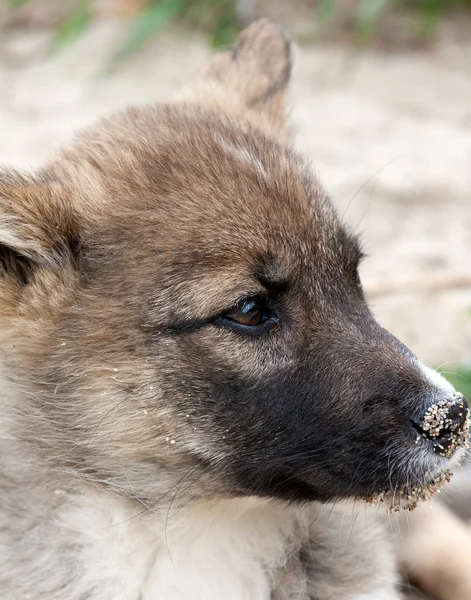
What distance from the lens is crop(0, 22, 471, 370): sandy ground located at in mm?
6473

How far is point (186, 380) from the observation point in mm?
3281

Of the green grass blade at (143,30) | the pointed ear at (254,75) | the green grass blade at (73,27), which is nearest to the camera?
the pointed ear at (254,75)

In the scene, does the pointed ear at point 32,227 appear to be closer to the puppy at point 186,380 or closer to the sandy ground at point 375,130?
the puppy at point 186,380

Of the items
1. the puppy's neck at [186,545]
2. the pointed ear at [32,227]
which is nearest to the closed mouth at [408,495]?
the puppy's neck at [186,545]

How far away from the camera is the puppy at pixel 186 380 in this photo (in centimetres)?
326

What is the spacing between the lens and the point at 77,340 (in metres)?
3.37

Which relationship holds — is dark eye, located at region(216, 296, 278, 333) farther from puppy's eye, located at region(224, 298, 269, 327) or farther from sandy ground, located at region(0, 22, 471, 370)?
sandy ground, located at region(0, 22, 471, 370)

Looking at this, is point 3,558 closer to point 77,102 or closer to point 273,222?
point 273,222

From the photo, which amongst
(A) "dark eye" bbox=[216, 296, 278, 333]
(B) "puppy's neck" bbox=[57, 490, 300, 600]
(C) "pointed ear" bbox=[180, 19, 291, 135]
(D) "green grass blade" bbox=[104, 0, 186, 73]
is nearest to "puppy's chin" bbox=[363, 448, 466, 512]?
(B) "puppy's neck" bbox=[57, 490, 300, 600]

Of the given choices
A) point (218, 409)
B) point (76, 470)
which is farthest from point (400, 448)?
point (76, 470)

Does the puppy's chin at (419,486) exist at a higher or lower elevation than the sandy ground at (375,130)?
higher

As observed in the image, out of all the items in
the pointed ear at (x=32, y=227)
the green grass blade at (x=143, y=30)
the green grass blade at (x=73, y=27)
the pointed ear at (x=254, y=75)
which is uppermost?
the pointed ear at (x=254, y=75)

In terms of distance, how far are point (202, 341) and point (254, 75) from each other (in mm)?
1671

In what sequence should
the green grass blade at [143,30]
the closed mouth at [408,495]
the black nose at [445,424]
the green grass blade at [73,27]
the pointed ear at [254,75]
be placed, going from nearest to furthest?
the black nose at [445,424], the closed mouth at [408,495], the pointed ear at [254,75], the green grass blade at [143,30], the green grass blade at [73,27]
